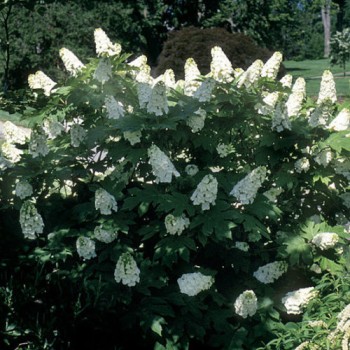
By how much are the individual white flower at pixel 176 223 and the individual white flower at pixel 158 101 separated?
0.67 meters

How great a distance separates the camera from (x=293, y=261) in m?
3.86

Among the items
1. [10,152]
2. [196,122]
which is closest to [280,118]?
[196,122]

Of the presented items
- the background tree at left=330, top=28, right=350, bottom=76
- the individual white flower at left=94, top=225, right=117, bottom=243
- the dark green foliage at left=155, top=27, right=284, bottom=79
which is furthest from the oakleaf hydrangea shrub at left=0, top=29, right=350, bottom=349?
the background tree at left=330, top=28, right=350, bottom=76

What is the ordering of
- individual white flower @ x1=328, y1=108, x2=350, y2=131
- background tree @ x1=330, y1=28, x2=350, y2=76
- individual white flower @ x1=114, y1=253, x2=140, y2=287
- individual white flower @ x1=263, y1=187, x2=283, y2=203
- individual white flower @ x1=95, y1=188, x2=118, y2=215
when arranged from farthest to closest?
background tree @ x1=330, y1=28, x2=350, y2=76 → individual white flower @ x1=328, y1=108, x2=350, y2=131 → individual white flower @ x1=263, y1=187, x2=283, y2=203 → individual white flower @ x1=95, y1=188, x2=118, y2=215 → individual white flower @ x1=114, y1=253, x2=140, y2=287

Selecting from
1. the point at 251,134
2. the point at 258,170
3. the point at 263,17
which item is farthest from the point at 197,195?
the point at 263,17

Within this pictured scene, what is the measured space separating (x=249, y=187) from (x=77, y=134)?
1.24m

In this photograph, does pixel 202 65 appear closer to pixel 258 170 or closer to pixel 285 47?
pixel 258 170

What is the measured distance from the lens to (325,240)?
12.7 feet

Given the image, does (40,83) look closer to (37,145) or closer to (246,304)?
(37,145)

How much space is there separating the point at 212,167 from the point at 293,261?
87cm

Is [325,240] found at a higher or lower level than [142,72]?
lower

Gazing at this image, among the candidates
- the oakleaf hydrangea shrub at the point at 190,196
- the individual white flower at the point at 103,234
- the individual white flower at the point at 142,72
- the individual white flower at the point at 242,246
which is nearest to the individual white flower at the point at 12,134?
the oakleaf hydrangea shrub at the point at 190,196

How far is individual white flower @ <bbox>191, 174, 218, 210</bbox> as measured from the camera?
352 cm

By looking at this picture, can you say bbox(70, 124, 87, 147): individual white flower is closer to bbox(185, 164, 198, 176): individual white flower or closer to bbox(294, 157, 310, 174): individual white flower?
bbox(185, 164, 198, 176): individual white flower
